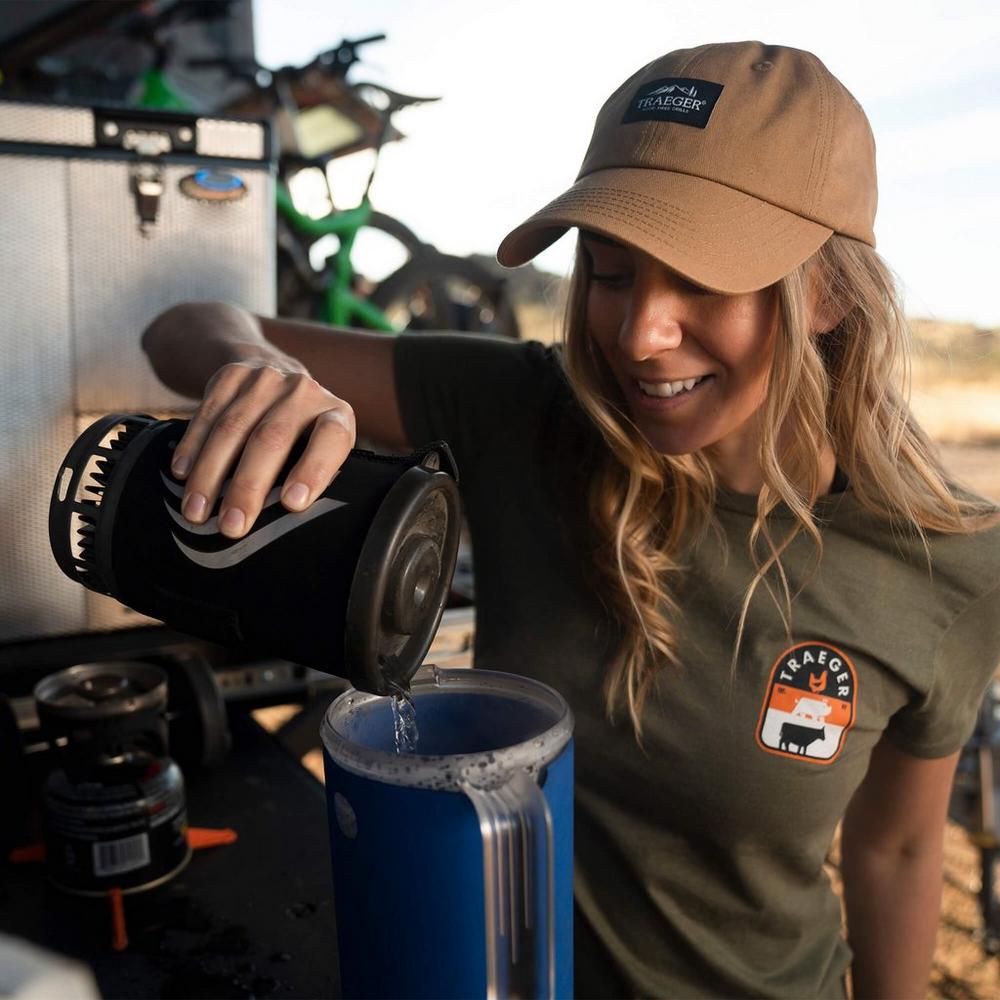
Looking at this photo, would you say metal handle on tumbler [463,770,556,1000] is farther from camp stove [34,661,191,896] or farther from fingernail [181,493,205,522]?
camp stove [34,661,191,896]

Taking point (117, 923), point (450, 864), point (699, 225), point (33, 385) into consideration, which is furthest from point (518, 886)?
point (33, 385)

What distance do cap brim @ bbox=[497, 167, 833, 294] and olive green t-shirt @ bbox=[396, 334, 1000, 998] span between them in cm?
29

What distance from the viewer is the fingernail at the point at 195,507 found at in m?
0.58

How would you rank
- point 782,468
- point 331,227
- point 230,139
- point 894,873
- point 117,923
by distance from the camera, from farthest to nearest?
point 331,227, point 230,139, point 894,873, point 782,468, point 117,923

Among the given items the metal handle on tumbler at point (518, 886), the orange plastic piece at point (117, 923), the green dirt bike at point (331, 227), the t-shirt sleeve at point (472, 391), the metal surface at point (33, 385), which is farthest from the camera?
the green dirt bike at point (331, 227)

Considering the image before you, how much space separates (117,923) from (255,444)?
1.50ft

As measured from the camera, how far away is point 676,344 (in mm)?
879

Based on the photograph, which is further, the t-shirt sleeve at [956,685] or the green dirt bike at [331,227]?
the green dirt bike at [331,227]

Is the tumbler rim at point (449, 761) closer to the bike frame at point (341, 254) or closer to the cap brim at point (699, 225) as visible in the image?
the cap brim at point (699, 225)

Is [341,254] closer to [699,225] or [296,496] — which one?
[699,225]

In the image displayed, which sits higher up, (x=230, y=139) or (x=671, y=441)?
(x=230, y=139)

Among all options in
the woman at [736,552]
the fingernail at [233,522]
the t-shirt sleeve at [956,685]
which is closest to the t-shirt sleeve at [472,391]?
the woman at [736,552]

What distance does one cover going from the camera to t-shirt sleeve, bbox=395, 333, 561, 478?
1.17m

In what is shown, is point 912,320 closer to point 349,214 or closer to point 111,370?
point 111,370
